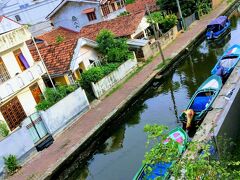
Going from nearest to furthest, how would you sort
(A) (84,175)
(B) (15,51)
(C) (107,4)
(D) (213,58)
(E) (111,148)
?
(A) (84,175)
(E) (111,148)
(B) (15,51)
(D) (213,58)
(C) (107,4)

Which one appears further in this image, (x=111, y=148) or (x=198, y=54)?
(x=198, y=54)

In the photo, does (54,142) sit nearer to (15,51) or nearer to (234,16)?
(15,51)

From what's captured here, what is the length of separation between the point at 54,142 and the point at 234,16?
1274 inches

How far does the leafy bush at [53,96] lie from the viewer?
21819 mm

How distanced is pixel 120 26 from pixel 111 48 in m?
6.08

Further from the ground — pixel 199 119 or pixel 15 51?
pixel 15 51

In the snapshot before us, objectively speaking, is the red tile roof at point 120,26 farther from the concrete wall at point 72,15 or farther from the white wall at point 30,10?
the white wall at point 30,10

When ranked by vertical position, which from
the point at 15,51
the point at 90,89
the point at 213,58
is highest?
the point at 15,51

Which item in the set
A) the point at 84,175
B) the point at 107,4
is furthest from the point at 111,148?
the point at 107,4

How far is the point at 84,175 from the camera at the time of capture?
17.6m

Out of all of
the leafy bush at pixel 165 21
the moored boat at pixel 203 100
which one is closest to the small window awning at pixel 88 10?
the leafy bush at pixel 165 21

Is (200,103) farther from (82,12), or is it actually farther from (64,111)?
(82,12)

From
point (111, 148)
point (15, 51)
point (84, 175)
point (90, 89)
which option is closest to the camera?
point (84, 175)

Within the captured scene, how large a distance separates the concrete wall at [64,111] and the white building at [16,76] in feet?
10.1
